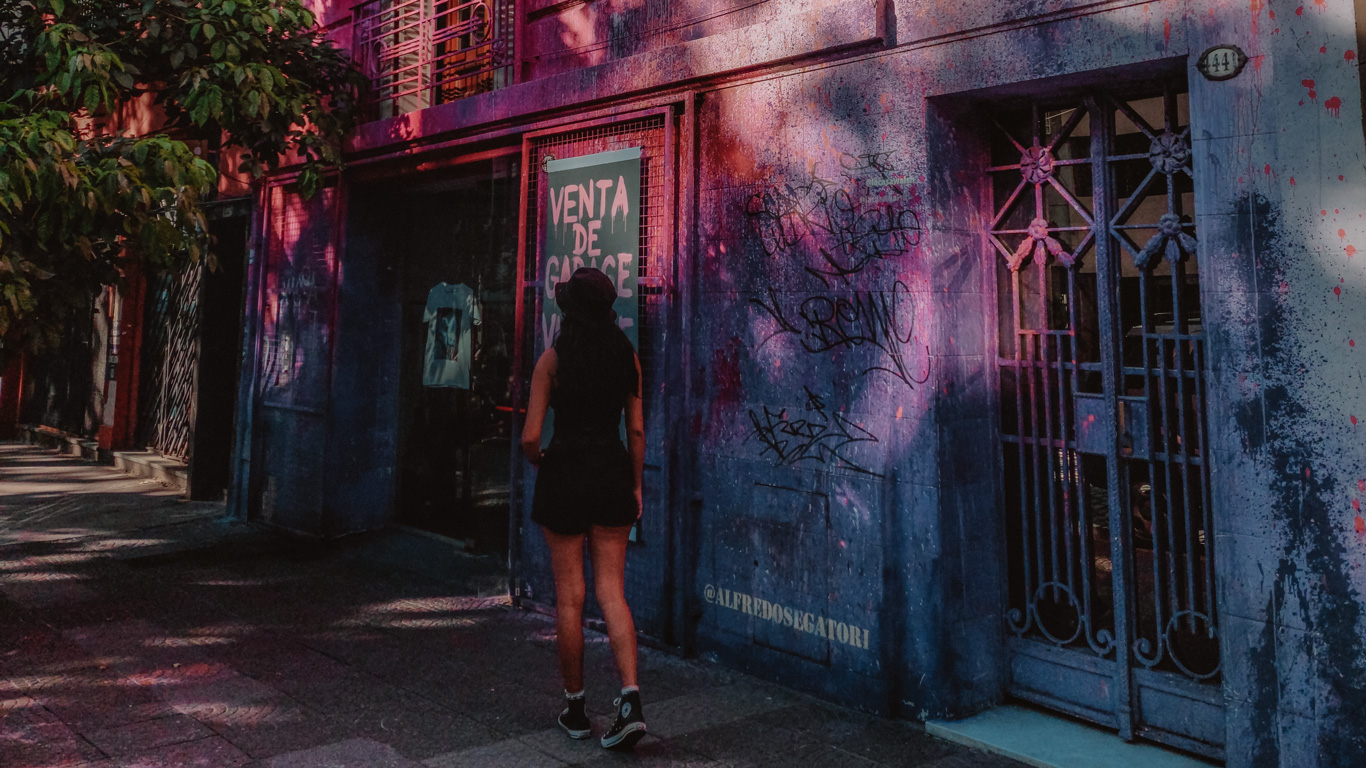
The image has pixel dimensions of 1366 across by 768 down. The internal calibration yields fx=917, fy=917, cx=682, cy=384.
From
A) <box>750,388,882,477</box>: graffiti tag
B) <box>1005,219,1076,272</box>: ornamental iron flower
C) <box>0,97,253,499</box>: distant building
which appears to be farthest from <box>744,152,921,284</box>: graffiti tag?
<box>0,97,253,499</box>: distant building

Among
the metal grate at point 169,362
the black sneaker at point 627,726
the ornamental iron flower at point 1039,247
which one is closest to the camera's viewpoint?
the black sneaker at point 627,726

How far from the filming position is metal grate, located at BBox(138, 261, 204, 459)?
11695 mm

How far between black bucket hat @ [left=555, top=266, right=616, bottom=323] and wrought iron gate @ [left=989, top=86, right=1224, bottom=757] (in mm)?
1975

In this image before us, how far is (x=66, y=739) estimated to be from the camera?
151 inches

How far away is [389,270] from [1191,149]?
22.9 ft

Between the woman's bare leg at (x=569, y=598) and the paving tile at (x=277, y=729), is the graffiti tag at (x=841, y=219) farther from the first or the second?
the paving tile at (x=277, y=729)

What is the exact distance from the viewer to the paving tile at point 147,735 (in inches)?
149

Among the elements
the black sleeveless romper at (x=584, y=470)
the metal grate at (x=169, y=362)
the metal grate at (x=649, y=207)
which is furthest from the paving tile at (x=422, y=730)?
the metal grate at (x=169, y=362)

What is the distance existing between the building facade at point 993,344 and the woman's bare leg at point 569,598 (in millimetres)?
1339

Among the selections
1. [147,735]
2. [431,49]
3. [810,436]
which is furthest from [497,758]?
[431,49]

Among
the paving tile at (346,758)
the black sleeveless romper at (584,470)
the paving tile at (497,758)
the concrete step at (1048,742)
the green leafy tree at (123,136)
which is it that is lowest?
the concrete step at (1048,742)

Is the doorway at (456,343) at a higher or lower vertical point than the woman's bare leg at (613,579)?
higher

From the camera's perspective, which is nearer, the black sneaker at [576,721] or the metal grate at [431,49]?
the black sneaker at [576,721]

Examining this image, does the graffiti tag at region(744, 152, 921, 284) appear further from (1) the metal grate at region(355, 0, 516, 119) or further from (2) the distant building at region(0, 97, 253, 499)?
(2) the distant building at region(0, 97, 253, 499)
